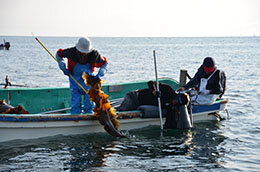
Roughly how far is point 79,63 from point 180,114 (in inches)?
101

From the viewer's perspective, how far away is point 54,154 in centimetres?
787

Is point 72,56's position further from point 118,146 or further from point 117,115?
point 118,146

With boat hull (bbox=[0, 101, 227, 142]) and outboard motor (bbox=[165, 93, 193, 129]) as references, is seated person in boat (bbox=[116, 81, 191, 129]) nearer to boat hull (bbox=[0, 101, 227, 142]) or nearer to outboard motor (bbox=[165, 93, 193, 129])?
outboard motor (bbox=[165, 93, 193, 129])

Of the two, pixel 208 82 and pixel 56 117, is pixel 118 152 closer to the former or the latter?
pixel 56 117

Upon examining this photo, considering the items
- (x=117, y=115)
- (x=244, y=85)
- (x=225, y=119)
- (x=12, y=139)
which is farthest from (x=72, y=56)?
(x=244, y=85)

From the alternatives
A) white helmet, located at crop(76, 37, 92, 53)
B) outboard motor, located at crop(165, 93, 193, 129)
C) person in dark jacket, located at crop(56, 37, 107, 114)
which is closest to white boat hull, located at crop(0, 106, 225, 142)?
person in dark jacket, located at crop(56, 37, 107, 114)

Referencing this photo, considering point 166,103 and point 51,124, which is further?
point 166,103

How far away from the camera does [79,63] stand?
8.17 metres

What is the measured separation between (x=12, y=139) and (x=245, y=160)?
4937mm

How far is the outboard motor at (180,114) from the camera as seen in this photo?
28.2 ft

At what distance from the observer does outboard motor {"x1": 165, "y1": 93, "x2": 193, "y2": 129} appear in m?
8.59

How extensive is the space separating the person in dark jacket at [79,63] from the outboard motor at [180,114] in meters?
1.87

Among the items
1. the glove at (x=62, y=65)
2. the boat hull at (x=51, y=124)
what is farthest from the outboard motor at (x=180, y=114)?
the glove at (x=62, y=65)

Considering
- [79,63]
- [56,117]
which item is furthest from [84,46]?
[56,117]
